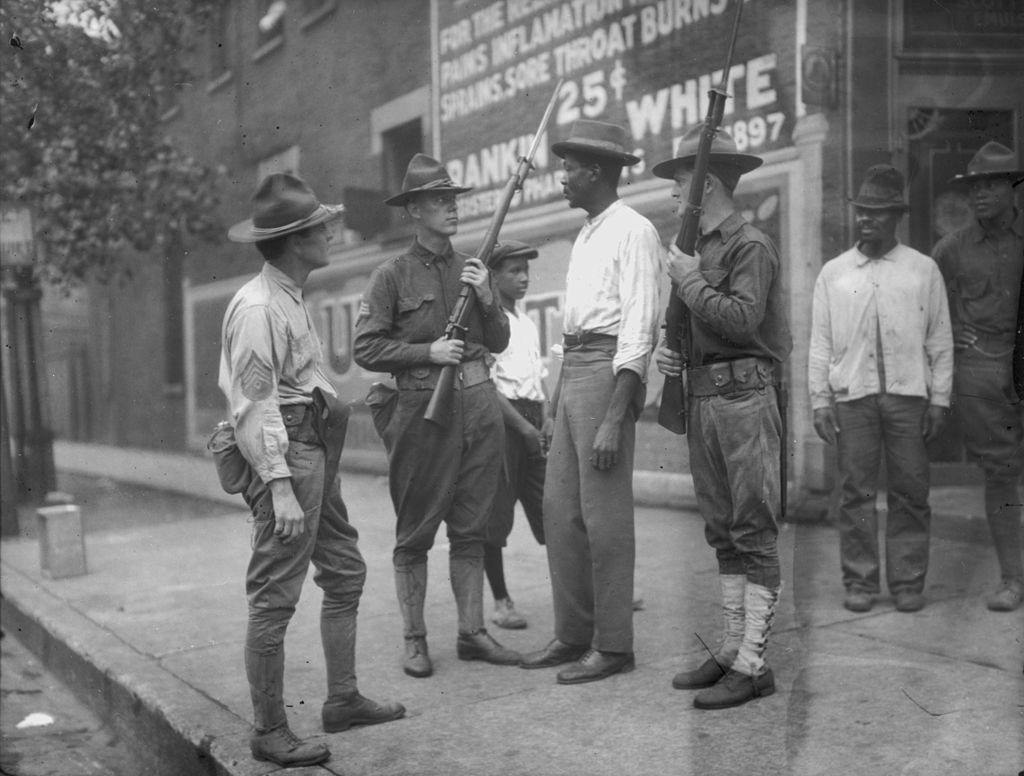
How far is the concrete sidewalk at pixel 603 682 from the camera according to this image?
3283mm

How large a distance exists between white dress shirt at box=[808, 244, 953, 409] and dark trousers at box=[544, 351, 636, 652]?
1449mm

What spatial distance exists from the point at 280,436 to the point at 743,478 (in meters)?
1.56

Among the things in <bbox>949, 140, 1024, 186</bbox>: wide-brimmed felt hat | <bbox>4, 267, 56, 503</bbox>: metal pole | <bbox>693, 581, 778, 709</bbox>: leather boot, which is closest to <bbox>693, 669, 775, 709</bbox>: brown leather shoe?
<bbox>693, 581, 778, 709</bbox>: leather boot

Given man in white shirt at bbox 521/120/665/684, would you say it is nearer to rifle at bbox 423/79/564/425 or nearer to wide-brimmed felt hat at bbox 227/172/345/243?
rifle at bbox 423/79/564/425

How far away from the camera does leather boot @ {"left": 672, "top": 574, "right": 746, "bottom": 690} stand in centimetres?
385

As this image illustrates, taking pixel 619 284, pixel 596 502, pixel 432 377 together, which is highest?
pixel 619 284

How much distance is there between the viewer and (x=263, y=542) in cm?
343

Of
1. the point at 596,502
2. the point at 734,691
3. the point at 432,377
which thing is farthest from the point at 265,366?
the point at 734,691

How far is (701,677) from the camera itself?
152 inches

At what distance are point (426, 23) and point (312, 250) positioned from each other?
3.71m

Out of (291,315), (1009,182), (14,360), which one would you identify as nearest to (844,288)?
(1009,182)

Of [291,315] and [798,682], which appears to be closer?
[291,315]

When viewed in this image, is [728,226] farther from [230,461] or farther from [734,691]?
[230,461]

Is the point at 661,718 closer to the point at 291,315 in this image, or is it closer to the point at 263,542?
the point at 263,542
